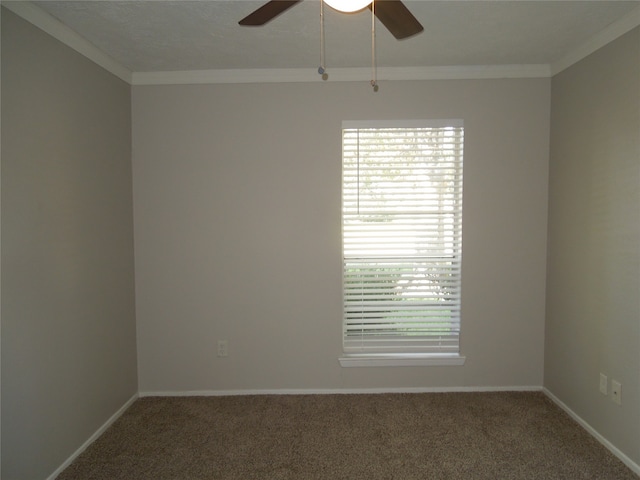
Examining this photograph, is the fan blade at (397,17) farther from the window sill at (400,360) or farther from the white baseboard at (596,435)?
the white baseboard at (596,435)

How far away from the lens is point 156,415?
260 centimetres

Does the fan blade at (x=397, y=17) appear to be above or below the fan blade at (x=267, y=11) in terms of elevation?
below

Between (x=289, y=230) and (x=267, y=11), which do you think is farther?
(x=289, y=230)

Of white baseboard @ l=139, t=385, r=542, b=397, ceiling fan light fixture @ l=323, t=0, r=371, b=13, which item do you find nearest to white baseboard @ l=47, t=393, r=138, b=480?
white baseboard @ l=139, t=385, r=542, b=397

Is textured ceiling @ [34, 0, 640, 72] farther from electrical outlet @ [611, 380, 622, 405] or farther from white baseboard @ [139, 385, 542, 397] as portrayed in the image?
white baseboard @ [139, 385, 542, 397]

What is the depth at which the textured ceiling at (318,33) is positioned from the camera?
1.92 meters

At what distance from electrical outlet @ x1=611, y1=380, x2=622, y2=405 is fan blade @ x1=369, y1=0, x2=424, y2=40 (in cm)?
231

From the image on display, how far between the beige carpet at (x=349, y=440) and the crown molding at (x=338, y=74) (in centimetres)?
249

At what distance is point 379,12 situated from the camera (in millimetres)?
1416

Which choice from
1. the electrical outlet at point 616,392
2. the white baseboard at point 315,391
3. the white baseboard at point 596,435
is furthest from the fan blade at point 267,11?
the white baseboard at point 596,435

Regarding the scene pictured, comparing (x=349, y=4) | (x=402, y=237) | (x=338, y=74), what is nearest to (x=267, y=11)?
(x=349, y=4)

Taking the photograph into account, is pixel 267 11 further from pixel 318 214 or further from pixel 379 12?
pixel 318 214

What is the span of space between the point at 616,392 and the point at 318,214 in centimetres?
222

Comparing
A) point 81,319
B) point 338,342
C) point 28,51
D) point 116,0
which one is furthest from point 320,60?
point 81,319
